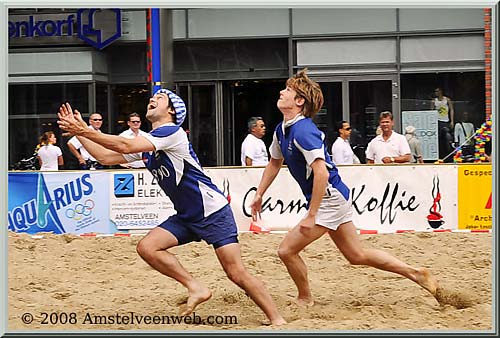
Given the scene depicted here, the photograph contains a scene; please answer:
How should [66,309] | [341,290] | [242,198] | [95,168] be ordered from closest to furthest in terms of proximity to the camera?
[66,309]
[341,290]
[242,198]
[95,168]

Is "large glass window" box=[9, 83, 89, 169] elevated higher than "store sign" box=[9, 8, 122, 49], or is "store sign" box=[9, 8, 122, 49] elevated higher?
"store sign" box=[9, 8, 122, 49]

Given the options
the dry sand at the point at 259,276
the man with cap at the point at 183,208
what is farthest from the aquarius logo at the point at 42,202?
the man with cap at the point at 183,208

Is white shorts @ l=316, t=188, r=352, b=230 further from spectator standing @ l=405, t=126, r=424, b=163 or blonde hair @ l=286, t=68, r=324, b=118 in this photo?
spectator standing @ l=405, t=126, r=424, b=163

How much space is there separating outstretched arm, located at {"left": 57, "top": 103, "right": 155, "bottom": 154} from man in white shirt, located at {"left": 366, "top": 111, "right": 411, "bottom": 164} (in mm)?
7833

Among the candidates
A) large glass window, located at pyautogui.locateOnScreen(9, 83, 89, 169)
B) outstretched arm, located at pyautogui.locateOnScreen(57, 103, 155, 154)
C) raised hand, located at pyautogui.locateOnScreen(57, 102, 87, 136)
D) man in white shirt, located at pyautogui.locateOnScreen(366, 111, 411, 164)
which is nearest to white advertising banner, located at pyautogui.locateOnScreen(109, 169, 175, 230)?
man in white shirt, located at pyautogui.locateOnScreen(366, 111, 411, 164)

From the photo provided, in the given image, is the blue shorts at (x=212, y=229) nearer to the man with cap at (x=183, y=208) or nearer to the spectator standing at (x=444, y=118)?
the man with cap at (x=183, y=208)

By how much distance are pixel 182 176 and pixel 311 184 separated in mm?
980

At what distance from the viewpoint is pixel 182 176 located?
6.97 meters

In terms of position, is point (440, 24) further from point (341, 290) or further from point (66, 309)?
point (66, 309)

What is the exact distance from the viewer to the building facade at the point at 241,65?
1853cm

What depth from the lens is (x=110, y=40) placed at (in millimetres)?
19656

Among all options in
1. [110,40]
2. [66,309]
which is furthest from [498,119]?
[110,40]

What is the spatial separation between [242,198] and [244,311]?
5775mm

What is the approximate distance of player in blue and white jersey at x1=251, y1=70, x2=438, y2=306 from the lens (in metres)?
6.92
